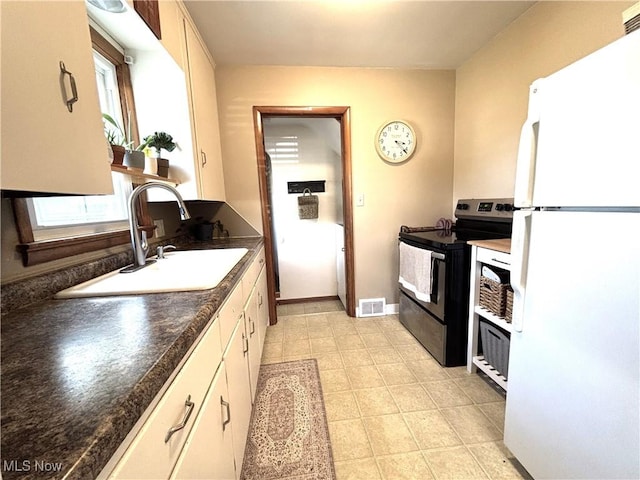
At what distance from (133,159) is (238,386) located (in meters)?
1.18

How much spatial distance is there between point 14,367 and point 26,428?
25 cm

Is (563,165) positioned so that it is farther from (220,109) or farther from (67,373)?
(220,109)

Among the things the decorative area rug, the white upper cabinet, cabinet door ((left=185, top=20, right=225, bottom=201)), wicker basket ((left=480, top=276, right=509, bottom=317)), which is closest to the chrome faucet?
cabinet door ((left=185, top=20, right=225, bottom=201))

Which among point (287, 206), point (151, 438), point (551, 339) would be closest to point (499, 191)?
point (551, 339)

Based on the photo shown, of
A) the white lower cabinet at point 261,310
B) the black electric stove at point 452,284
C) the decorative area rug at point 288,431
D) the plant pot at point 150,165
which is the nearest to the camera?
the decorative area rug at point 288,431

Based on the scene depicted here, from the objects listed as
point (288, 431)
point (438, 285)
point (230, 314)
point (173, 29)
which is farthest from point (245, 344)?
point (173, 29)

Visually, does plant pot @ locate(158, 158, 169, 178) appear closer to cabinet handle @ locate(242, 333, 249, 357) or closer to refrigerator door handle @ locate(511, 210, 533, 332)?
cabinet handle @ locate(242, 333, 249, 357)

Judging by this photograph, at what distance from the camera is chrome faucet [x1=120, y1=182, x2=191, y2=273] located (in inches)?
46.3

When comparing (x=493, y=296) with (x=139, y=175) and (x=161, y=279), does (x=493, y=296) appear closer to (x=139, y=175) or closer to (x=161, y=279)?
(x=161, y=279)

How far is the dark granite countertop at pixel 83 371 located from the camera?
318 mm

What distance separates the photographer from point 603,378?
2.55ft

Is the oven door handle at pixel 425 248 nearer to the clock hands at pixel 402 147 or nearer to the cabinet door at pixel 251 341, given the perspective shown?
the clock hands at pixel 402 147

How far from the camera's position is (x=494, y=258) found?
147cm

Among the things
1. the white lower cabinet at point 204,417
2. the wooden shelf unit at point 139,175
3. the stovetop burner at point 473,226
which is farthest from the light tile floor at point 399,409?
the wooden shelf unit at point 139,175
